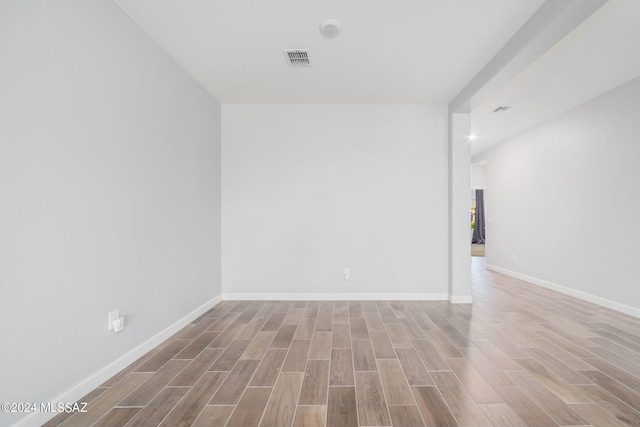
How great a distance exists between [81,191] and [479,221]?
10677 millimetres

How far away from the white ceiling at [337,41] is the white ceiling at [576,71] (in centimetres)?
52

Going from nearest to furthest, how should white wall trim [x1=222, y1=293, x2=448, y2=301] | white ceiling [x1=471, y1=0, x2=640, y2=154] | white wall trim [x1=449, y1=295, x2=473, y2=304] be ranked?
white ceiling [x1=471, y1=0, x2=640, y2=154] → white wall trim [x1=449, y1=295, x2=473, y2=304] → white wall trim [x1=222, y1=293, x2=448, y2=301]

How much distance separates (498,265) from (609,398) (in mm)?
4462

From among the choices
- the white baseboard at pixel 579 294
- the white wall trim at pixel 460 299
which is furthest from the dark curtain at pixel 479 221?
the white wall trim at pixel 460 299

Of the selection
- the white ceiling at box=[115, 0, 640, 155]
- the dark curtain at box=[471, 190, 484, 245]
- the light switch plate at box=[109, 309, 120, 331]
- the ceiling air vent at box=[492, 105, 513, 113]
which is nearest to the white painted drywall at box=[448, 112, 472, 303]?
the white ceiling at box=[115, 0, 640, 155]

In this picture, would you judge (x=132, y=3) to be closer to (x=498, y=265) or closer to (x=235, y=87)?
(x=235, y=87)

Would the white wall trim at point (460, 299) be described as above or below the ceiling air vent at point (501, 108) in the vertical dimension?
below

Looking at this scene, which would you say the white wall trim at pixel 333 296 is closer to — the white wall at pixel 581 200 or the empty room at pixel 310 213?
the empty room at pixel 310 213

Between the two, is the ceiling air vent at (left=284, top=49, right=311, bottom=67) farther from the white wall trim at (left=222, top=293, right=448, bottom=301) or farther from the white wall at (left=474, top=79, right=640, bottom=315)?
the white wall at (left=474, top=79, right=640, bottom=315)

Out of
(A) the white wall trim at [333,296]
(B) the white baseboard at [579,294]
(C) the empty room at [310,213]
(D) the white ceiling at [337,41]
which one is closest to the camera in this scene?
(C) the empty room at [310,213]

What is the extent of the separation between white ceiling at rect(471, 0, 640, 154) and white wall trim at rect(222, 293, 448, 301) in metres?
2.41

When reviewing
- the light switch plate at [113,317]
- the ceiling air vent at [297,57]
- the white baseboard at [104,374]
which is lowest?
the white baseboard at [104,374]

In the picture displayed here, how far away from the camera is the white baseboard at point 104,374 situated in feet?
4.58

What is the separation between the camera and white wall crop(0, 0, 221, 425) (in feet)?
4.34
